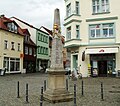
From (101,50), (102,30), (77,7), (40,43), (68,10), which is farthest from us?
(40,43)

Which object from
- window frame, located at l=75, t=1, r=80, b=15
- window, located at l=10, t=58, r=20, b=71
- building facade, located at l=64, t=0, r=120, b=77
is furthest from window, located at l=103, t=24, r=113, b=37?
window, located at l=10, t=58, r=20, b=71

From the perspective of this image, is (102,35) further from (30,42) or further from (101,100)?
(30,42)

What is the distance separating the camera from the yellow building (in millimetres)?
41250

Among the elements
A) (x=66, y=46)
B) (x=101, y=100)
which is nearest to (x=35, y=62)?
(x=66, y=46)

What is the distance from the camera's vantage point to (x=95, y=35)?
30391 millimetres

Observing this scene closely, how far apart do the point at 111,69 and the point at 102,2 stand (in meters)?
8.68

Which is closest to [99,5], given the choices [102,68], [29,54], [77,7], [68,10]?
[77,7]

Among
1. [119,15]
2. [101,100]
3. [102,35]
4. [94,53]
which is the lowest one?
[101,100]

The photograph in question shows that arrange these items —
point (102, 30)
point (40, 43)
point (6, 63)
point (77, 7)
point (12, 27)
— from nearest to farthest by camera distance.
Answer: point (102, 30), point (77, 7), point (6, 63), point (12, 27), point (40, 43)

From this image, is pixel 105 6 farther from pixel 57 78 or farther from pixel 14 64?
pixel 14 64

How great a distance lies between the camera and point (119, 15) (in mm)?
29359

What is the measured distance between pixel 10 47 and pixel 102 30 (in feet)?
66.9

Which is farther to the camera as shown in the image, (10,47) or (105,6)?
(10,47)

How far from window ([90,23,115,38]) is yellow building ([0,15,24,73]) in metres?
17.3
